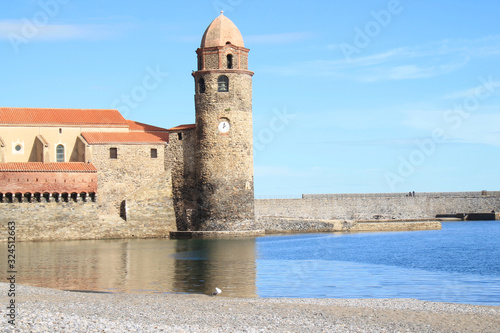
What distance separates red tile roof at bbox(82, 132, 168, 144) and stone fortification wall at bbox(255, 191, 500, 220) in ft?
35.3

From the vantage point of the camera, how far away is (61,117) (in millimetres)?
40250

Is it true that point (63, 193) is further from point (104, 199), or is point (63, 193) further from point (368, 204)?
point (368, 204)

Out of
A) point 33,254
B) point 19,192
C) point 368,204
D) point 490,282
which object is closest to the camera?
point 490,282

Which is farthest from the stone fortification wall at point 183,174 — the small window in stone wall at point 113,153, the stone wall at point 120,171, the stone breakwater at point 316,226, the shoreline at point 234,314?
the shoreline at point 234,314

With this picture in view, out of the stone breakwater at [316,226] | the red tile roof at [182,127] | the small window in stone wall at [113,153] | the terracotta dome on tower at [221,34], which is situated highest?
the terracotta dome on tower at [221,34]

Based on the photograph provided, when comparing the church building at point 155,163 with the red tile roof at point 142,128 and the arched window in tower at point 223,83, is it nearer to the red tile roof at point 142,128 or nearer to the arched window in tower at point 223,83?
the arched window in tower at point 223,83

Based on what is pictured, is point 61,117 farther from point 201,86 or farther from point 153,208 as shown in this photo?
point 201,86

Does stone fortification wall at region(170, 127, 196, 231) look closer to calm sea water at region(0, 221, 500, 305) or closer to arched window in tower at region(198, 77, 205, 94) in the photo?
arched window in tower at region(198, 77, 205, 94)

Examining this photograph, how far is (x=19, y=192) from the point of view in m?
35.5

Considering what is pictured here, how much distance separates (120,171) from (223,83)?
763 centimetres

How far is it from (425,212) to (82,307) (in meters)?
47.0

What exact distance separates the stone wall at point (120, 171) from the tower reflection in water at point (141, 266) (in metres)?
3.85

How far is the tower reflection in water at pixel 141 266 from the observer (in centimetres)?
1889


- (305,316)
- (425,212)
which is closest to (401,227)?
(425,212)
